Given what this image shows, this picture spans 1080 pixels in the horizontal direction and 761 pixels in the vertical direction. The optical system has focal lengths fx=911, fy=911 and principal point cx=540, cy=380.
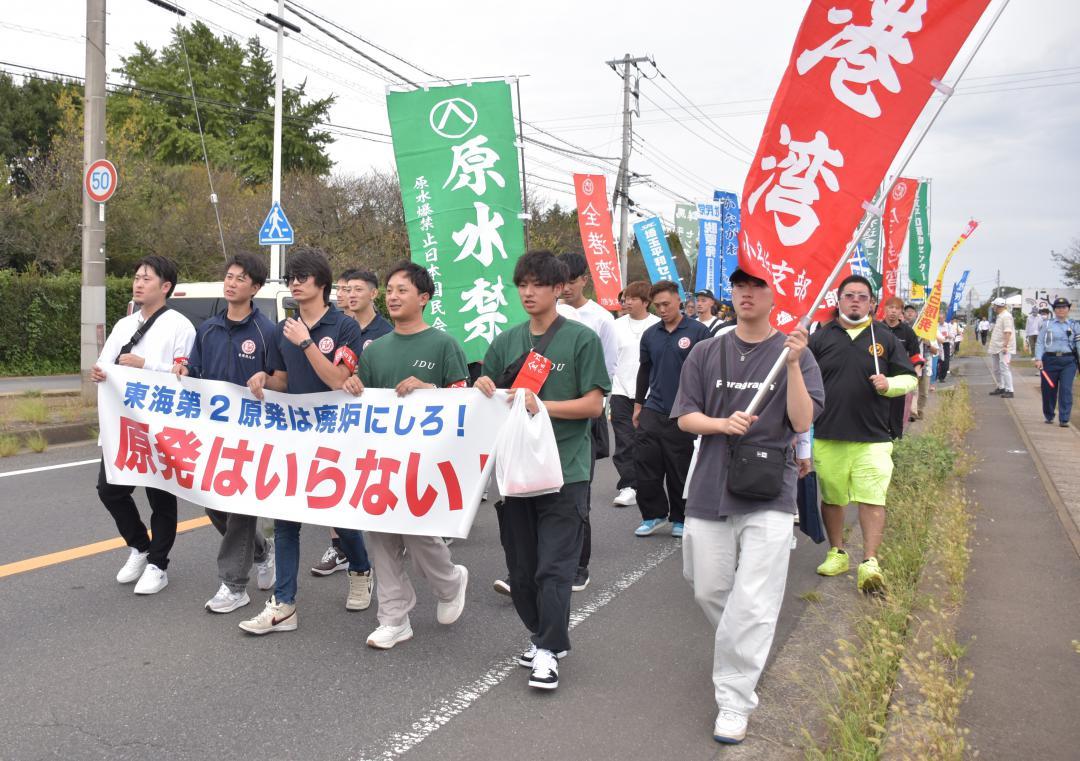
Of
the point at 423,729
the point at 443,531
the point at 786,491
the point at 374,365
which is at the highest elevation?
the point at 374,365

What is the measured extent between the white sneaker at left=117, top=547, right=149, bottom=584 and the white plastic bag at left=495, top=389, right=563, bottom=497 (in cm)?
255

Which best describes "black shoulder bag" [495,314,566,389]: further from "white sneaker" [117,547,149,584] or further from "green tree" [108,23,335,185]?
"green tree" [108,23,335,185]

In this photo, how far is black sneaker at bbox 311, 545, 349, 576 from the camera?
18.1 feet

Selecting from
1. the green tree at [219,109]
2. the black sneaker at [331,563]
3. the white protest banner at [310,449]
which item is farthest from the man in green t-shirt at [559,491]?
the green tree at [219,109]

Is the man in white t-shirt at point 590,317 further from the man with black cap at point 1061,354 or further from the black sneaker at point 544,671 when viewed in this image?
the man with black cap at point 1061,354

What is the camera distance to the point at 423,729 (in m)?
3.47

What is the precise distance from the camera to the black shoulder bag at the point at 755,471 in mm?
3428

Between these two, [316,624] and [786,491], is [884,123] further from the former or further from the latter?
[316,624]

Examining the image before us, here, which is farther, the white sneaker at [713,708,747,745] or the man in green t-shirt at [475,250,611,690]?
the man in green t-shirt at [475,250,611,690]

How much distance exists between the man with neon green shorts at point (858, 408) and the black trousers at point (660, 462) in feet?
3.53

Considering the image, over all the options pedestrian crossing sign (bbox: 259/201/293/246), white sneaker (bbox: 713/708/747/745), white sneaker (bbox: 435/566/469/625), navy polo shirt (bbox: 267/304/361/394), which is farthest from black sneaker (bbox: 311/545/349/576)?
pedestrian crossing sign (bbox: 259/201/293/246)

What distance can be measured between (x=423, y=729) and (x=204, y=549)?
308cm

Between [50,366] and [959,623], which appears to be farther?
[50,366]

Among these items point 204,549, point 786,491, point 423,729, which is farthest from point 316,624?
point 786,491
